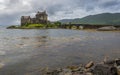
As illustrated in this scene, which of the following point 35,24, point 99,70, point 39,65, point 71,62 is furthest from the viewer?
point 35,24

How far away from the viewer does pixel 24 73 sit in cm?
1898

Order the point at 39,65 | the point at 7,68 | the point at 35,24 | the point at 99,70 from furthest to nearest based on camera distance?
the point at 35,24, the point at 39,65, the point at 7,68, the point at 99,70

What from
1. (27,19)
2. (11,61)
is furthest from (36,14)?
(11,61)

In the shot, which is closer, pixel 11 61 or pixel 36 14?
pixel 11 61

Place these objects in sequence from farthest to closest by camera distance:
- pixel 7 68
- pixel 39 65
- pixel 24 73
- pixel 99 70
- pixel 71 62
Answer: pixel 71 62
pixel 39 65
pixel 7 68
pixel 24 73
pixel 99 70

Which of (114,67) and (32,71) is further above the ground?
(114,67)

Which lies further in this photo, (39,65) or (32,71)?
(39,65)

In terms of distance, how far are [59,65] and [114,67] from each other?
7601 millimetres

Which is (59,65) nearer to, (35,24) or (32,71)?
(32,71)

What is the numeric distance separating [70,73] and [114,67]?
358 centimetres

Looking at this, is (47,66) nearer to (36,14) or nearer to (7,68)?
(7,68)

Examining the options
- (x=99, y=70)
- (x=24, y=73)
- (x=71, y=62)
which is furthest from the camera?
(x=71, y=62)

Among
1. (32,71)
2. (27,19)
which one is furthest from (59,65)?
(27,19)

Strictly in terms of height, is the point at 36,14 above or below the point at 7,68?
above
